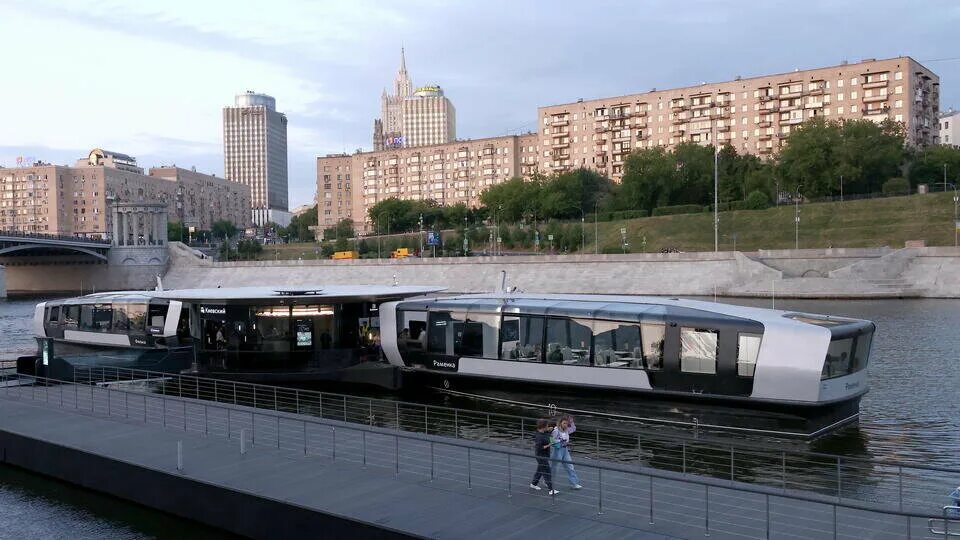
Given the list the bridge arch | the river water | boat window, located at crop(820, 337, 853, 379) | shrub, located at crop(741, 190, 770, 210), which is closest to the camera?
the river water

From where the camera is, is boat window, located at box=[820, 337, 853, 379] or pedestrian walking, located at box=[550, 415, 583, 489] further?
boat window, located at box=[820, 337, 853, 379]

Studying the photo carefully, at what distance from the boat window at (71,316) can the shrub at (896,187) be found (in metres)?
96.4

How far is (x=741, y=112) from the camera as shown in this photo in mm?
141875

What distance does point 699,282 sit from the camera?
84.8 metres

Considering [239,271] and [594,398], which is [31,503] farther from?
[239,271]

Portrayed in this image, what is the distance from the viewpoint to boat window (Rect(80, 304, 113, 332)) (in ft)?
123

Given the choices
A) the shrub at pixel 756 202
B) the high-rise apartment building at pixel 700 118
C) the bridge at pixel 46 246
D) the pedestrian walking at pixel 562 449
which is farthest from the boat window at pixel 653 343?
the high-rise apartment building at pixel 700 118

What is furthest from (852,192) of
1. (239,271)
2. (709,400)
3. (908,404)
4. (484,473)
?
(484,473)

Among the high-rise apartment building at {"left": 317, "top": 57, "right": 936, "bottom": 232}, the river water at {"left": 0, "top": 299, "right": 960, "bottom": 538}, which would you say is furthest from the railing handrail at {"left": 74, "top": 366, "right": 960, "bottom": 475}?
the high-rise apartment building at {"left": 317, "top": 57, "right": 936, "bottom": 232}

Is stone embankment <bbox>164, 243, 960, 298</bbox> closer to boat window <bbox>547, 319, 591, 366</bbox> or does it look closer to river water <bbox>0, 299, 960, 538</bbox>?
river water <bbox>0, 299, 960, 538</bbox>

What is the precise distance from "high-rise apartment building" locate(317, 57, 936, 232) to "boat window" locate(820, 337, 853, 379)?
118180 mm

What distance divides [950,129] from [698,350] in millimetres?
176361

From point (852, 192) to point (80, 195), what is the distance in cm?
15555

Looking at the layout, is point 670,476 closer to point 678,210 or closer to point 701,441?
point 701,441
